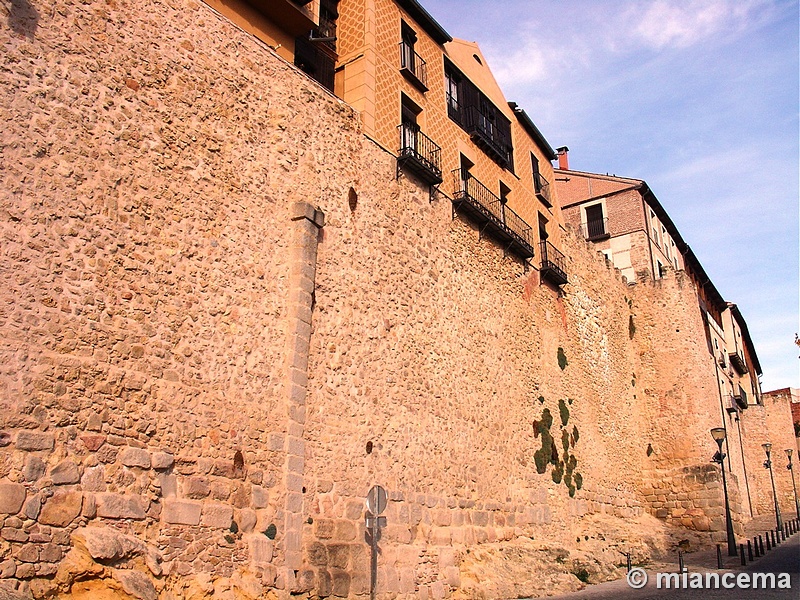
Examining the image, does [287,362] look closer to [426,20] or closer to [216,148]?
[216,148]

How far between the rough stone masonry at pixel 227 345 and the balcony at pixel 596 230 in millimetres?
16148

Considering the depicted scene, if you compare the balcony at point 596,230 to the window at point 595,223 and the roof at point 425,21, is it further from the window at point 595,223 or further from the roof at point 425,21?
the roof at point 425,21

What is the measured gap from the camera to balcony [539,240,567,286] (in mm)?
23078

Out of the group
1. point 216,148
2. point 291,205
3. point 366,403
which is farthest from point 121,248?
point 366,403

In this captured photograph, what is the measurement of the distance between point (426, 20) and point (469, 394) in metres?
9.95

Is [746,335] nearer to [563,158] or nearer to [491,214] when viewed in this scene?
[563,158]

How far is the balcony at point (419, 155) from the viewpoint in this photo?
1634cm

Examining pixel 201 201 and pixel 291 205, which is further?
pixel 291 205

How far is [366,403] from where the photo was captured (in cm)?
1345

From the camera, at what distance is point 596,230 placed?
34.2m

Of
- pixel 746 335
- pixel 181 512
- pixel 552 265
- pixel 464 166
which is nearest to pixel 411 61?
pixel 464 166

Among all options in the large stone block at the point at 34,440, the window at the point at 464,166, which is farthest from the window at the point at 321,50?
the large stone block at the point at 34,440

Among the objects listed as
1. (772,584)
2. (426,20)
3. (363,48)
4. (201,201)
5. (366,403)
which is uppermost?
(426,20)

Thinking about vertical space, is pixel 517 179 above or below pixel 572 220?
below
